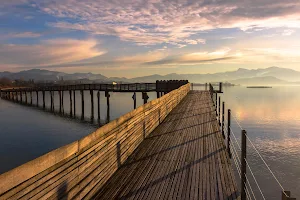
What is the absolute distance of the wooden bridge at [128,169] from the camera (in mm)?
4293

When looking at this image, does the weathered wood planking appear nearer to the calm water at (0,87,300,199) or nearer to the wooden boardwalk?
the wooden boardwalk

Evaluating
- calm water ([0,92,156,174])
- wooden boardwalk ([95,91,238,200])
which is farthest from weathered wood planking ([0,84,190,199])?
calm water ([0,92,156,174])

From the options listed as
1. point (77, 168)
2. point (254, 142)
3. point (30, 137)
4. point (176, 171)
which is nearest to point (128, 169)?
point (176, 171)

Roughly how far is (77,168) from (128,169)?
2487 mm

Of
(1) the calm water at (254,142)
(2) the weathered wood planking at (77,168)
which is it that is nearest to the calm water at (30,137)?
(1) the calm water at (254,142)

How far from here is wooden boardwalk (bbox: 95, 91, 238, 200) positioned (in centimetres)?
611

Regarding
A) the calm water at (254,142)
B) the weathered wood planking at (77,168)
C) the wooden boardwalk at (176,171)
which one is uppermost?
the weathered wood planking at (77,168)

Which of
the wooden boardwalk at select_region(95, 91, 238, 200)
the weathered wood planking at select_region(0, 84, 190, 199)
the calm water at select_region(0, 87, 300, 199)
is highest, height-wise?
the weathered wood planking at select_region(0, 84, 190, 199)

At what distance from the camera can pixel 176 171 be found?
7.46m

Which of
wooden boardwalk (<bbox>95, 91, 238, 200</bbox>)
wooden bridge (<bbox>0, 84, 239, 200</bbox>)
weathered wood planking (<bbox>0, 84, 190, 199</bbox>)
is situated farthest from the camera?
wooden boardwalk (<bbox>95, 91, 238, 200</bbox>)

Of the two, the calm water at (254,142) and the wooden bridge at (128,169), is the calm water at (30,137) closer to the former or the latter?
Result: the calm water at (254,142)

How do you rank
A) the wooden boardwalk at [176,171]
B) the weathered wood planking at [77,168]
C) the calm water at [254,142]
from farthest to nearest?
1. the calm water at [254,142]
2. the wooden boardwalk at [176,171]
3. the weathered wood planking at [77,168]

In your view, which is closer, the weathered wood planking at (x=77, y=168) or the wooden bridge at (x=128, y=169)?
the weathered wood planking at (x=77, y=168)

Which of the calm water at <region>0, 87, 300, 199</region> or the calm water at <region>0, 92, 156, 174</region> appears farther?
the calm water at <region>0, 92, 156, 174</region>
